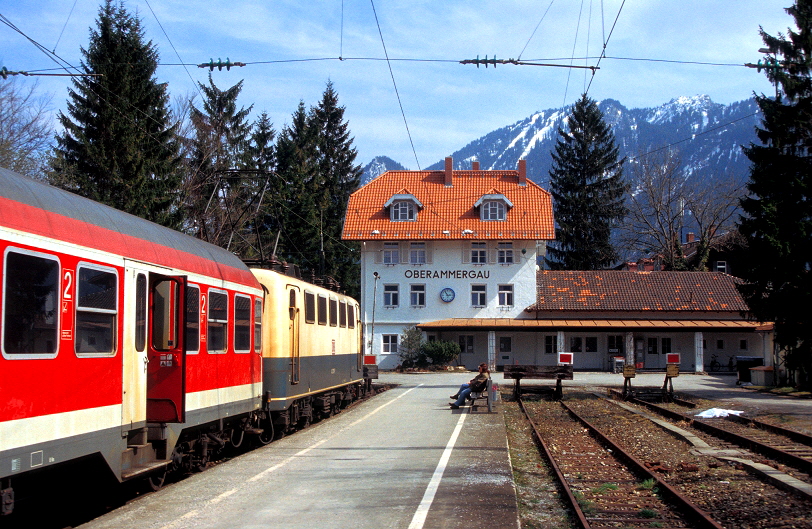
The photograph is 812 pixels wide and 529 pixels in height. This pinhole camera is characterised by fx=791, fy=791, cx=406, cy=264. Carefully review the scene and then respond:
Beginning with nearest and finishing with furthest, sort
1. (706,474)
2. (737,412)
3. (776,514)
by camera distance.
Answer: (776,514) → (706,474) → (737,412)

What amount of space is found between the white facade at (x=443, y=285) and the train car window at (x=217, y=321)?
125 ft

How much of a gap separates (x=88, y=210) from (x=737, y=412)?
17.3m


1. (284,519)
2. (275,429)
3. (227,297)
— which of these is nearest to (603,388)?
(275,429)

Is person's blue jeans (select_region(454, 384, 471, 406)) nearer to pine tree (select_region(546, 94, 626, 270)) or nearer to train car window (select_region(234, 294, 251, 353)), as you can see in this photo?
train car window (select_region(234, 294, 251, 353))

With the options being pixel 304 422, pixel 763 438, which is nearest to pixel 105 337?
pixel 304 422

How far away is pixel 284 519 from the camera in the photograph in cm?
793

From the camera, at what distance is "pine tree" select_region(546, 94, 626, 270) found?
64188mm

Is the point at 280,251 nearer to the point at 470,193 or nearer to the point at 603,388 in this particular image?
the point at 470,193

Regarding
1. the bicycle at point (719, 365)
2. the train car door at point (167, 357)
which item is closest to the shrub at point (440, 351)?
the bicycle at point (719, 365)

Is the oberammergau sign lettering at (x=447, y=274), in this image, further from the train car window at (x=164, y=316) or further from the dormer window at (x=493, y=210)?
the train car window at (x=164, y=316)

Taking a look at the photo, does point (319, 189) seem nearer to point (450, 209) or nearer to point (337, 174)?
point (337, 174)

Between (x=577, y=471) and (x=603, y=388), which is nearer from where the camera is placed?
(x=577, y=471)

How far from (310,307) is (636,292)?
3695 cm

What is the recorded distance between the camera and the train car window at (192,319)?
9.89 meters
